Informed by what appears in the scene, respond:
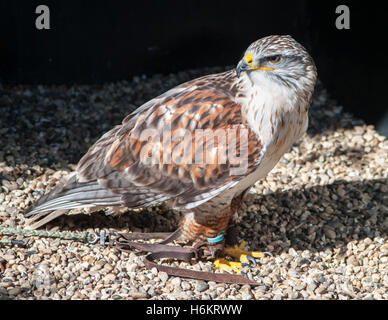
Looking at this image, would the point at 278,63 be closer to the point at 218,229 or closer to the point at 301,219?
the point at 218,229

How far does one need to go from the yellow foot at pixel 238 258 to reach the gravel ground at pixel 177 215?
8 centimetres

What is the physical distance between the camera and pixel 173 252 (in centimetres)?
445

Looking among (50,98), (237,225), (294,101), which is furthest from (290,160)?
(50,98)

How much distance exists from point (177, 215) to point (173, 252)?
2.10 ft

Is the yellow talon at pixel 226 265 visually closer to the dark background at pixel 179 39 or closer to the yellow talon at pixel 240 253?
the yellow talon at pixel 240 253

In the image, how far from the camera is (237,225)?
16.5 ft

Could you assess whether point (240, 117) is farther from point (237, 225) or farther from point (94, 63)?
point (94, 63)

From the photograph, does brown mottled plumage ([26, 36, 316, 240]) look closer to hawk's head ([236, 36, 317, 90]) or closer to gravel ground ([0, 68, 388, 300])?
hawk's head ([236, 36, 317, 90])

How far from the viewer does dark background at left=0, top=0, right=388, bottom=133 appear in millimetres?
6293

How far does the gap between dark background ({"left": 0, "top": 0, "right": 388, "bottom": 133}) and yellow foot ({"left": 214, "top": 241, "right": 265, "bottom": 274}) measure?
2594 millimetres

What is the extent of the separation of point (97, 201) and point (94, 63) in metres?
2.85

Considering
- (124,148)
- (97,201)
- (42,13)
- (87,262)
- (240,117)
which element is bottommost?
(87,262)

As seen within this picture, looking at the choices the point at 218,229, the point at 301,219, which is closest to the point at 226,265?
the point at 218,229

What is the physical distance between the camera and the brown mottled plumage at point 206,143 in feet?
13.1
